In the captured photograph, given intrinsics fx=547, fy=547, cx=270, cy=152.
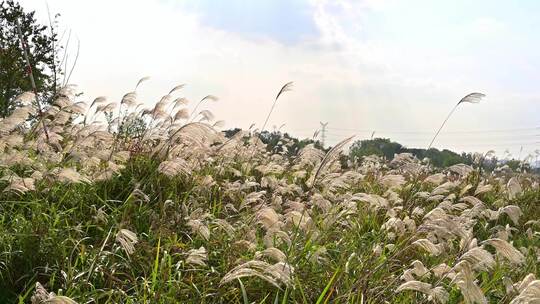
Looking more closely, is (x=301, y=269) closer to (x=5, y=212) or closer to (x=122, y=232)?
(x=122, y=232)

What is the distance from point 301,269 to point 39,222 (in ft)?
6.27

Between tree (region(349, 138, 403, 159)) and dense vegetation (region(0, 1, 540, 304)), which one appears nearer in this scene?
dense vegetation (region(0, 1, 540, 304))

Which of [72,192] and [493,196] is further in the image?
[493,196]

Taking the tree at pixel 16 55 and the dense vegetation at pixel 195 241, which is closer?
the dense vegetation at pixel 195 241

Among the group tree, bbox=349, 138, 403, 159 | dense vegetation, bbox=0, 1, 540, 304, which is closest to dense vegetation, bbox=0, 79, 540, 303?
dense vegetation, bbox=0, 1, 540, 304

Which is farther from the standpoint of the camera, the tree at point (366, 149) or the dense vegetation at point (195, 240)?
the tree at point (366, 149)

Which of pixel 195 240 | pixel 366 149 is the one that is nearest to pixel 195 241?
pixel 195 240

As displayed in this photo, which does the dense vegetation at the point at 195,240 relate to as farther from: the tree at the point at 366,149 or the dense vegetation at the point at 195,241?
the tree at the point at 366,149

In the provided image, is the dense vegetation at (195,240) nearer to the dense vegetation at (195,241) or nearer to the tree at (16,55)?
the dense vegetation at (195,241)

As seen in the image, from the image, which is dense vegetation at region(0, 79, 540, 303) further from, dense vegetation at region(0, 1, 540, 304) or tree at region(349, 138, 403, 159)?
tree at region(349, 138, 403, 159)

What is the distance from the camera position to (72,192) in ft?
15.2

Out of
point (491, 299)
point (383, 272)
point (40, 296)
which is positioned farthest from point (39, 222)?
point (491, 299)

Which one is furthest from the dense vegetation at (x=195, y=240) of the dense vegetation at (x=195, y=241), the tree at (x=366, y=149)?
the tree at (x=366, y=149)

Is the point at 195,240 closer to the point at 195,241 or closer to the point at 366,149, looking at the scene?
the point at 195,241
